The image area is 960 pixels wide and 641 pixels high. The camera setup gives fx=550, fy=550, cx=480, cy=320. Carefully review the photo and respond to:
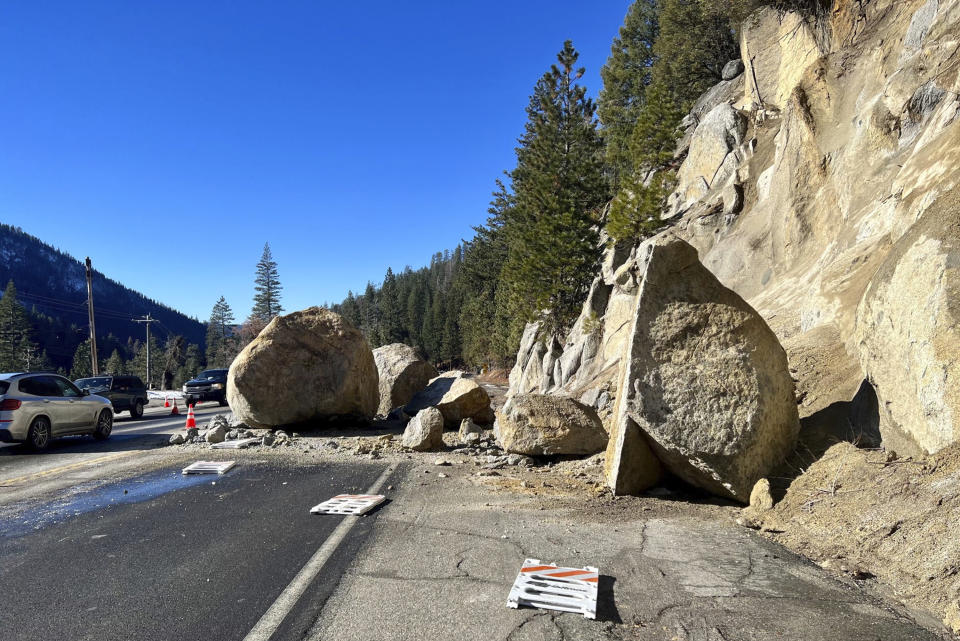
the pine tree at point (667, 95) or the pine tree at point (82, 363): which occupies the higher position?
the pine tree at point (667, 95)

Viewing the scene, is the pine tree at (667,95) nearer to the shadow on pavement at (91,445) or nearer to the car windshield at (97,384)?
the shadow on pavement at (91,445)

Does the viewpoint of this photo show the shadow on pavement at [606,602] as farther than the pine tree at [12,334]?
No

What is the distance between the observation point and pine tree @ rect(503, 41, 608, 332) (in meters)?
30.1

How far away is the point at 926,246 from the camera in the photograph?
5.19 metres

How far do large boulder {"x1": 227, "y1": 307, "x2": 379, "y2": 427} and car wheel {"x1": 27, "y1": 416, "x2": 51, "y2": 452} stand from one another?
3.51 meters

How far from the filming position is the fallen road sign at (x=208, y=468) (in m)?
8.64

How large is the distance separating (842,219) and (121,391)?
81.3 feet

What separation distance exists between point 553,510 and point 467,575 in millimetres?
2246

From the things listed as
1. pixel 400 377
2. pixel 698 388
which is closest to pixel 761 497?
pixel 698 388

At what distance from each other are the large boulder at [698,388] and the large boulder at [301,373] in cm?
851

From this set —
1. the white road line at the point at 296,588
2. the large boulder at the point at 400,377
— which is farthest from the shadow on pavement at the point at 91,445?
the white road line at the point at 296,588

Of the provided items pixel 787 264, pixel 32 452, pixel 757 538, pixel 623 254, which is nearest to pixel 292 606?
pixel 757 538

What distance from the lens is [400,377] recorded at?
18.3m

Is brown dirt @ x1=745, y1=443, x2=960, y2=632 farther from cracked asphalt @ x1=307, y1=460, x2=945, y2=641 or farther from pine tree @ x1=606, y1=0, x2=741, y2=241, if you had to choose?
pine tree @ x1=606, y1=0, x2=741, y2=241
